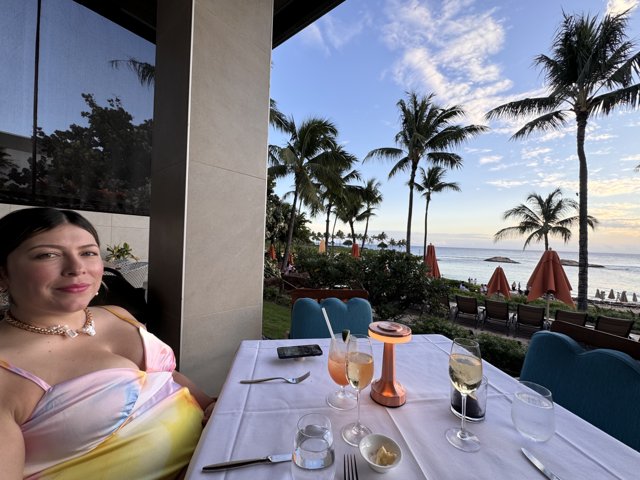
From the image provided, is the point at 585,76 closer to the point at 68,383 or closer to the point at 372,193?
the point at 68,383

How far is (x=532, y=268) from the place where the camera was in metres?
39.8

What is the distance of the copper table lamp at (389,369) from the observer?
1.07 meters

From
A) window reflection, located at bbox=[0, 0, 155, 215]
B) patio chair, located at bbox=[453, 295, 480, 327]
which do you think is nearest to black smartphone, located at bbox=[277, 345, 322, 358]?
window reflection, located at bbox=[0, 0, 155, 215]

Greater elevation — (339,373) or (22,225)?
(22,225)

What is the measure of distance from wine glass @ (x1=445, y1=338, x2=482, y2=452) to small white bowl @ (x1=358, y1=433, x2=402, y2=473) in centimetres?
24

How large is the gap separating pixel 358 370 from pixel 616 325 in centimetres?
733

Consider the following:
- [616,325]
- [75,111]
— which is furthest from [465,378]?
[616,325]

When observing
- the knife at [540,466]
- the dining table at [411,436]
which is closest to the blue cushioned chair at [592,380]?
the dining table at [411,436]

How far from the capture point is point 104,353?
1032 millimetres

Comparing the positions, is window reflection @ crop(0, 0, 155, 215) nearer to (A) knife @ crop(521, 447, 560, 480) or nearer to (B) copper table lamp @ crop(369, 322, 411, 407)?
(B) copper table lamp @ crop(369, 322, 411, 407)

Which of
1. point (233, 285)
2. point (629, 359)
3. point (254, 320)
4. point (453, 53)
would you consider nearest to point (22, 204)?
point (233, 285)

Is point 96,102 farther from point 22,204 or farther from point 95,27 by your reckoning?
point 22,204

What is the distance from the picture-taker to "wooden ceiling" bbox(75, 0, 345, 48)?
301 cm

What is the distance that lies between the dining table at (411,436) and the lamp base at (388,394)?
0.02 metres
